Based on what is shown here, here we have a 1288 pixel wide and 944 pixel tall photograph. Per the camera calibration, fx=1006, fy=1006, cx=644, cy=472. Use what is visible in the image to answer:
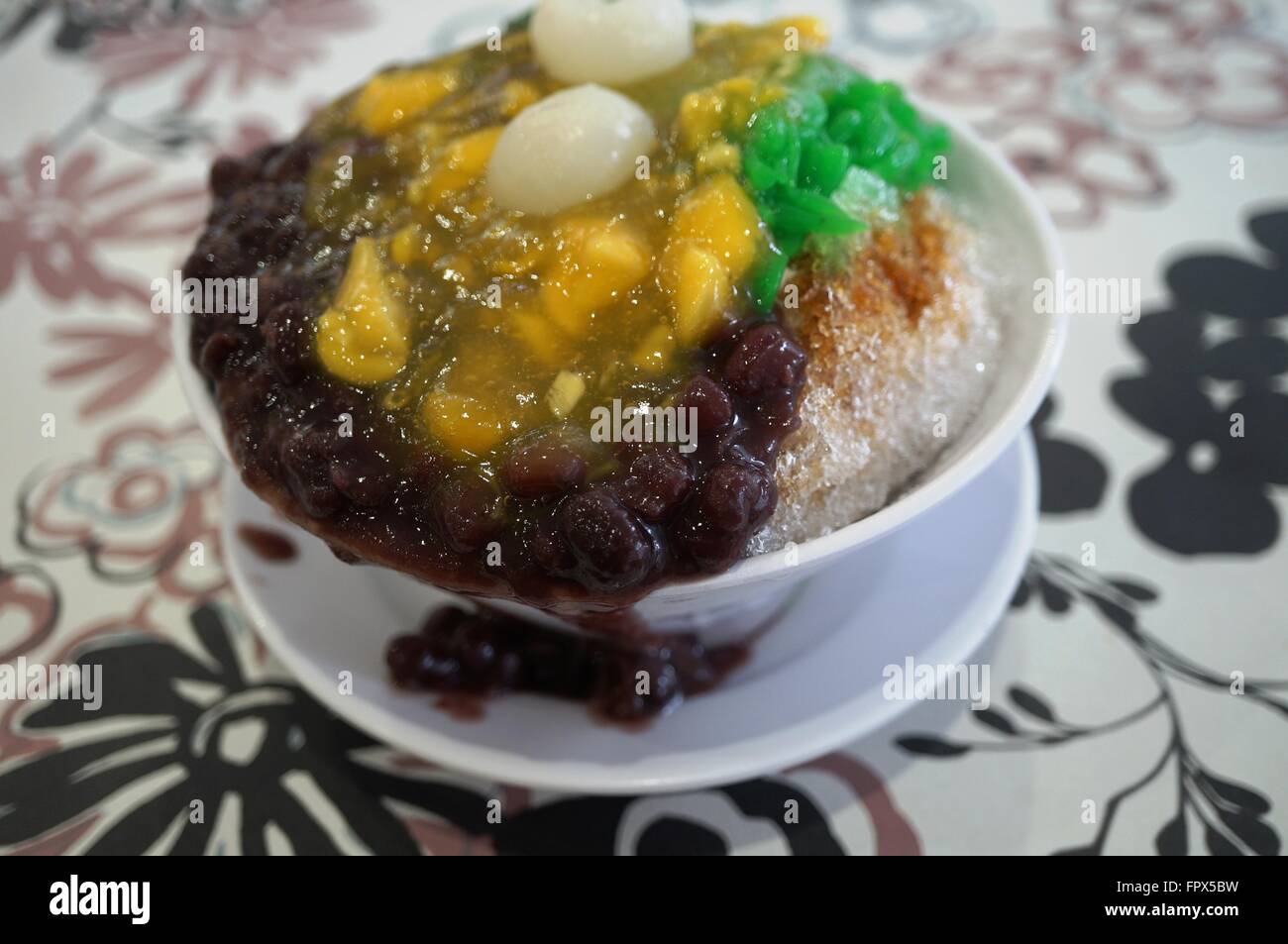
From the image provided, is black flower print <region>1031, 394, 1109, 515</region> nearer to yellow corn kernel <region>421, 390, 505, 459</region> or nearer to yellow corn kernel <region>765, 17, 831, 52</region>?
yellow corn kernel <region>765, 17, 831, 52</region>

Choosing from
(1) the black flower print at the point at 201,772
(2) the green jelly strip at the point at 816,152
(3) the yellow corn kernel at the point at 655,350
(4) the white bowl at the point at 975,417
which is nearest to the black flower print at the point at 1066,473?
(4) the white bowl at the point at 975,417

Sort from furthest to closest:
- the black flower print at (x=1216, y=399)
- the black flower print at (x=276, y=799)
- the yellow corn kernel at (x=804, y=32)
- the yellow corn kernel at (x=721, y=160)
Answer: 1. the black flower print at (x=1216, y=399)
2. the yellow corn kernel at (x=804, y=32)
3. the black flower print at (x=276, y=799)
4. the yellow corn kernel at (x=721, y=160)

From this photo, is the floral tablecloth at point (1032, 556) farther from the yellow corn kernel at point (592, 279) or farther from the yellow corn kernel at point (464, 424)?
the yellow corn kernel at point (592, 279)

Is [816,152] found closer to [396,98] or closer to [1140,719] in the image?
[396,98]

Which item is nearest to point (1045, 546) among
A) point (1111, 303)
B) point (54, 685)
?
point (1111, 303)

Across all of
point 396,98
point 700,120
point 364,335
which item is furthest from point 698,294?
point 396,98

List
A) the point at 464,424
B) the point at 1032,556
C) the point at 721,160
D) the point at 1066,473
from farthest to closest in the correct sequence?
the point at 1066,473
the point at 1032,556
the point at 721,160
the point at 464,424
